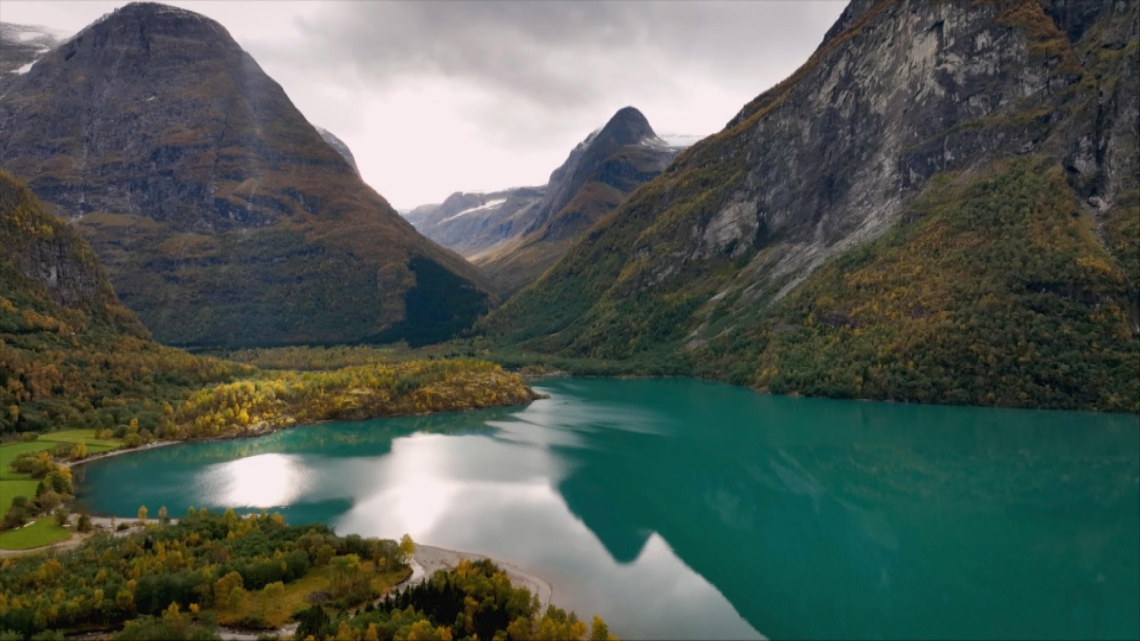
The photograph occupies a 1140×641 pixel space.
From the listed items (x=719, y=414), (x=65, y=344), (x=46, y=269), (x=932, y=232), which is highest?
(x=46, y=269)

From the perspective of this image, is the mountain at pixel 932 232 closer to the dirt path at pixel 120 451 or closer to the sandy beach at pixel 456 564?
the sandy beach at pixel 456 564

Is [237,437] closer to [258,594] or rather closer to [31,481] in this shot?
[31,481]

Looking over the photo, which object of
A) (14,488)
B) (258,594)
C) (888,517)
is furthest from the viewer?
(14,488)

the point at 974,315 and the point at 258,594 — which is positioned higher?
the point at 974,315

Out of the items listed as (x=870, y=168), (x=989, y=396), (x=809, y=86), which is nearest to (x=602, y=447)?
(x=989, y=396)

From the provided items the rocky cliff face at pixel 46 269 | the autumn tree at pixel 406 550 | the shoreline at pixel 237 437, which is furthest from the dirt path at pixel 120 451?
the autumn tree at pixel 406 550

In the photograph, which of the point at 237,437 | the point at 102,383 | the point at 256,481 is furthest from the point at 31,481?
the point at 102,383

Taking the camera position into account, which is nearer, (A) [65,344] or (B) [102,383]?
(B) [102,383]
